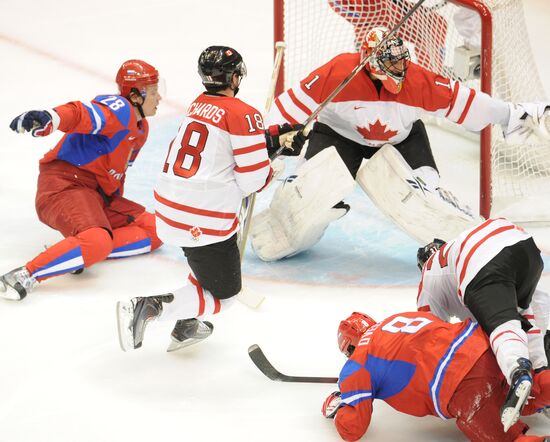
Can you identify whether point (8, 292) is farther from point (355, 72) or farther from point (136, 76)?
point (355, 72)

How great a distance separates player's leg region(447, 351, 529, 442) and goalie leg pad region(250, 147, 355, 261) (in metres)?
1.32

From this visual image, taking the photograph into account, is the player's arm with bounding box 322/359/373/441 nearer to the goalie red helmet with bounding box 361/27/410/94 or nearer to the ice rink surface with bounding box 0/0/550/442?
the ice rink surface with bounding box 0/0/550/442

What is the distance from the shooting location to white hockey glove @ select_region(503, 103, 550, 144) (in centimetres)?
396

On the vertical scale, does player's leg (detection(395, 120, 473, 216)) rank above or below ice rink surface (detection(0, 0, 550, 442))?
above

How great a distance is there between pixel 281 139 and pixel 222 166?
383 millimetres

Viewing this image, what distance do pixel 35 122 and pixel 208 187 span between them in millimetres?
878

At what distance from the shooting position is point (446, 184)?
4.73 meters

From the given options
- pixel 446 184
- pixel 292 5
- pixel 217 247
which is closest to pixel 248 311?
pixel 217 247

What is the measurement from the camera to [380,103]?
12.8 ft

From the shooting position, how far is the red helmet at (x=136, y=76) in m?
3.86

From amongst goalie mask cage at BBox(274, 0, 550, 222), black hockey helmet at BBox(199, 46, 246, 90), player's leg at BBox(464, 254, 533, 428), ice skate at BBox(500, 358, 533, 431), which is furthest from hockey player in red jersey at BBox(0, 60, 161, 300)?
ice skate at BBox(500, 358, 533, 431)

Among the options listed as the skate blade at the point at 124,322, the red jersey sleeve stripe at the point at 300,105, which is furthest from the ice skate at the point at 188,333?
the red jersey sleeve stripe at the point at 300,105

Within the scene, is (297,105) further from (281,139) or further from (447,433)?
(447,433)

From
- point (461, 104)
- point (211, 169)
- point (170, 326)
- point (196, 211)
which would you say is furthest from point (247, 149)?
point (461, 104)
